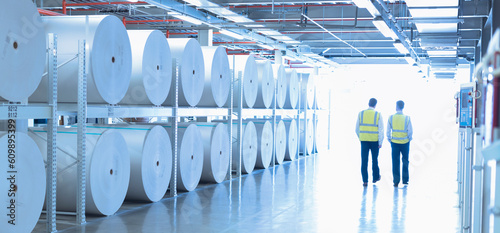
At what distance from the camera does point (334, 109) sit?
28.8 meters

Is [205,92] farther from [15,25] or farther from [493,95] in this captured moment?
[493,95]

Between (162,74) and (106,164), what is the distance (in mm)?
2030

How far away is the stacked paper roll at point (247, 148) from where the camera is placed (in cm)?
1287

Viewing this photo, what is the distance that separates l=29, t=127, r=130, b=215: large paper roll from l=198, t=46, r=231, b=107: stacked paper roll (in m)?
3.55

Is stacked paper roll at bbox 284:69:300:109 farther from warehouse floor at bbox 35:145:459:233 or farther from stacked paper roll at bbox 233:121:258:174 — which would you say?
warehouse floor at bbox 35:145:459:233

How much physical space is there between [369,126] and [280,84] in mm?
5049

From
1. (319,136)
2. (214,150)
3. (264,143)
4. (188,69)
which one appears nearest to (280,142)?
(264,143)

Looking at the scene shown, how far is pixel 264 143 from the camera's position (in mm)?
14203

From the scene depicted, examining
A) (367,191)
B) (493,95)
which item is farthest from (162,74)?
(493,95)

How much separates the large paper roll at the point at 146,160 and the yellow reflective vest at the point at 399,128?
14.4ft

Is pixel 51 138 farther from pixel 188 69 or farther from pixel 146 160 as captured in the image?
pixel 188 69

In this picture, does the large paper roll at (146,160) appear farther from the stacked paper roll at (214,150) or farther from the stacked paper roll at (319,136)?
the stacked paper roll at (319,136)

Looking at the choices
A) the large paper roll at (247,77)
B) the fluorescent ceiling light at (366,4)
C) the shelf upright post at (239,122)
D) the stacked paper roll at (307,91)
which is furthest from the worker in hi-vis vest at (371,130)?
the stacked paper roll at (307,91)

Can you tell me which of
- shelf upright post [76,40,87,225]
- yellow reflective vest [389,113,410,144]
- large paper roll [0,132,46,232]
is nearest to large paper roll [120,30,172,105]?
shelf upright post [76,40,87,225]
